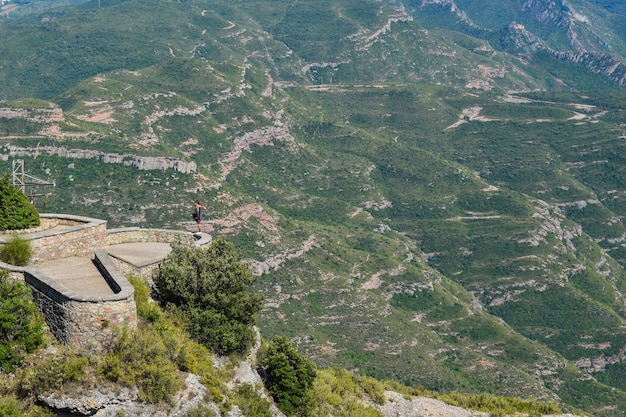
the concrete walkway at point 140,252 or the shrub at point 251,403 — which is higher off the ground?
the concrete walkway at point 140,252

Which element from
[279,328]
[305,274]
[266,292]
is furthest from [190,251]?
[305,274]

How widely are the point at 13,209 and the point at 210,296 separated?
9.77m

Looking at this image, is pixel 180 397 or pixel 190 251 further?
pixel 190 251

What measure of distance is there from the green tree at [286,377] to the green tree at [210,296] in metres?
1.71

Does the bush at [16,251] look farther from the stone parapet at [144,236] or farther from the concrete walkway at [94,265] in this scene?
the stone parapet at [144,236]

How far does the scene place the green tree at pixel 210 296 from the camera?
33688 mm

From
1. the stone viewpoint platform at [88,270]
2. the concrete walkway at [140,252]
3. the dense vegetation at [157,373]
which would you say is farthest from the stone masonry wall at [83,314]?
the concrete walkway at [140,252]

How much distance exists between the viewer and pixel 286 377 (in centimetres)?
3659

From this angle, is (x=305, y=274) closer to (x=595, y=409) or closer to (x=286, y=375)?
(x=595, y=409)

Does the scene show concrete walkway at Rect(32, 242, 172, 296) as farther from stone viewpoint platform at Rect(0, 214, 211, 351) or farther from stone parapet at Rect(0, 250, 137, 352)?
stone parapet at Rect(0, 250, 137, 352)

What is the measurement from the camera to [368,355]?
12344 centimetres

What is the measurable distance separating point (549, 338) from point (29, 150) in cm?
11461

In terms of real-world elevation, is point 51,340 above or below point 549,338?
above

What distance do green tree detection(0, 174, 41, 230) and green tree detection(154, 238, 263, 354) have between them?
6595 mm
